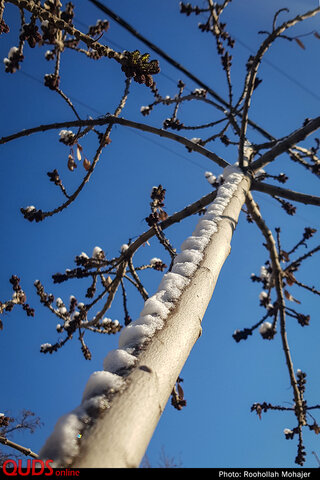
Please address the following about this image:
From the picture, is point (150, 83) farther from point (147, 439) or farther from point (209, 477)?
point (209, 477)

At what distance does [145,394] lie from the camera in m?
0.69

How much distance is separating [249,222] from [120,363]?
143 inches

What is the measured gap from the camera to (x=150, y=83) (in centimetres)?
129

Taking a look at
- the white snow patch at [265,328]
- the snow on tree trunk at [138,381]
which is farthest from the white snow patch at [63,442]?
the white snow patch at [265,328]

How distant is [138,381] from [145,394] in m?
0.03

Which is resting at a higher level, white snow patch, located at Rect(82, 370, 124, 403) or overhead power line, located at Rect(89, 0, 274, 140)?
overhead power line, located at Rect(89, 0, 274, 140)

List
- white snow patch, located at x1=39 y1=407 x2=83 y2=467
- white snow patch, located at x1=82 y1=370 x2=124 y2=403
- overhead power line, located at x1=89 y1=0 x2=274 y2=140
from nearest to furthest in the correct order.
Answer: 1. white snow patch, located at x1=39 y1=407 x2=83 y2=467
2. white snow patch, located at x1=82 y1=370 x2=124 y2=403
3. overhead power line, located at x1=89 y1=0 x2=274 y2=140

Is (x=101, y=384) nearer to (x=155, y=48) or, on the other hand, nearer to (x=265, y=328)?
(x=265, y=328)

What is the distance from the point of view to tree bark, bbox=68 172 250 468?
1.86 feet

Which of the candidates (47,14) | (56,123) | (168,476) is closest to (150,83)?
(47,14)

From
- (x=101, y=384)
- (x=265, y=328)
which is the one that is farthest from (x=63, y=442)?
(x=265, y=328)

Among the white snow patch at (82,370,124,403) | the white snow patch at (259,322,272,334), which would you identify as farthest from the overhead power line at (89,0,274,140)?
the white snow patch at (82,370,124,403)

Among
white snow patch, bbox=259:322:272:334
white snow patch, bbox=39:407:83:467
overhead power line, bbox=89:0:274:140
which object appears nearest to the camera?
white snow patch, bbox=39:407:83:467

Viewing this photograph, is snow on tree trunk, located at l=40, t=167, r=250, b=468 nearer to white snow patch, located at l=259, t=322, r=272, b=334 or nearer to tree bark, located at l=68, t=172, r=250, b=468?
tree bark, located at l=68, t=172, r=250, b=468
